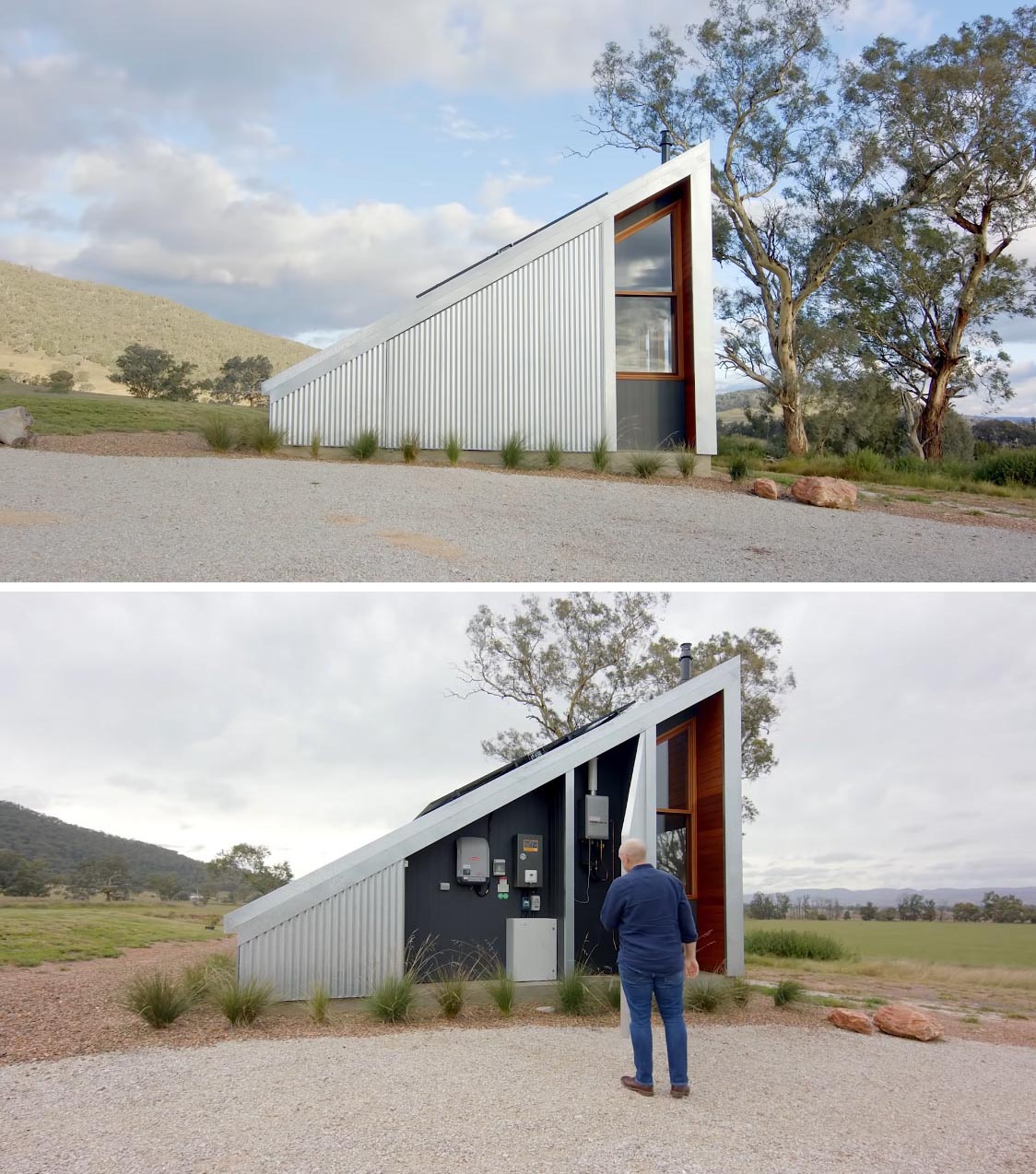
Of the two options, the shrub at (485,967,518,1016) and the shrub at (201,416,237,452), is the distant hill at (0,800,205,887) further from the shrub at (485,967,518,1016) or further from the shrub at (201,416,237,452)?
the shrub at (485,967,518,1016)

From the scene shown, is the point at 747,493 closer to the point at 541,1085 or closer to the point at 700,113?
the point at 541,1085

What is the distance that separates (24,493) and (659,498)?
319 inches

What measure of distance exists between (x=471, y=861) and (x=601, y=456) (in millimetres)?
8447

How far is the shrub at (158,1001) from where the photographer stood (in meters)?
6.76

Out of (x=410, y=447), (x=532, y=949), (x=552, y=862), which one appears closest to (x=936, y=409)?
(x=410, y=447)

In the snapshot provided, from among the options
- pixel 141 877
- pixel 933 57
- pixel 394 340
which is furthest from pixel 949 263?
pixel 141 877

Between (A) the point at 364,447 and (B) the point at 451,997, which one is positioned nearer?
(B) the point at 451,997

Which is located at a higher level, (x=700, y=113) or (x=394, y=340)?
(x=700, y=113)

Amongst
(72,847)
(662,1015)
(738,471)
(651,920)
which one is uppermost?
(738,471)

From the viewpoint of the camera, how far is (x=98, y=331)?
199 feet

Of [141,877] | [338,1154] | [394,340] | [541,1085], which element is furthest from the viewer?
[141,877]

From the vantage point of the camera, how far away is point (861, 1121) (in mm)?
5109

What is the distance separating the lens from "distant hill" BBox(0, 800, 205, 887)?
1494 inches

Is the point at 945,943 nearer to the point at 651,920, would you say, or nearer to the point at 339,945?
the point at 339,945
